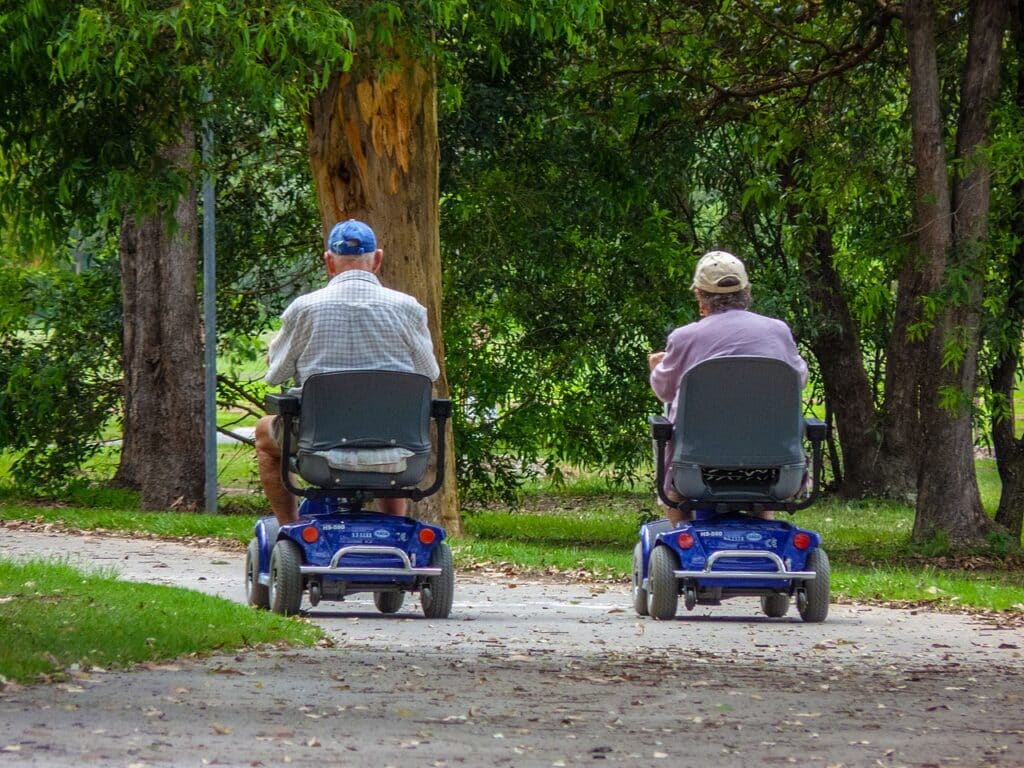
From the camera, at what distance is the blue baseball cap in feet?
29.9

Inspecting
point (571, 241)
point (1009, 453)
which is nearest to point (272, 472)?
point (571, 241)

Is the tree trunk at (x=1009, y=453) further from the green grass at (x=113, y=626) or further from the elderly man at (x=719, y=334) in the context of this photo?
the green grass at (x=113, y=626)

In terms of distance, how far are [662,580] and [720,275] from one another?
1.48 metres

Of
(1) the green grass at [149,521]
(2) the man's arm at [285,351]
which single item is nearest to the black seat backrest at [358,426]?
(2) the man's arm at [285,351]

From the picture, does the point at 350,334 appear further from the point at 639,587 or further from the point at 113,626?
the point at 639,587

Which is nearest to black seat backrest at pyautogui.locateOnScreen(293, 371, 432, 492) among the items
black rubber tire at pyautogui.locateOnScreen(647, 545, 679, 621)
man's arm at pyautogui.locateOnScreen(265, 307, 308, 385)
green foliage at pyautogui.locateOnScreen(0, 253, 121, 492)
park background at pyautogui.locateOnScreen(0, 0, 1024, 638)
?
man's arm at pyautogui.locateOnScreen(265, 307, 308, 385)

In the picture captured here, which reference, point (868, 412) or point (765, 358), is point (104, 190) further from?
point (868, 412)

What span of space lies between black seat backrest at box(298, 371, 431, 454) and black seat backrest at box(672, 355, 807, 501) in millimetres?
1221

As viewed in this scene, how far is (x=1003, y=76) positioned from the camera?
56.0 feet

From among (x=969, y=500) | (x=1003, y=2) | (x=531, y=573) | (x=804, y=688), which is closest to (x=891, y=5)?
(x=1003, y=2)

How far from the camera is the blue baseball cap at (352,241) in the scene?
912 cm

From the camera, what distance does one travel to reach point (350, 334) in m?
8.81

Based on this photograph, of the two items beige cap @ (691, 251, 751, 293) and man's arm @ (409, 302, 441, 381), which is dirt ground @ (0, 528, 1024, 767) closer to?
man's arm @ (409, 302, 441, 381)

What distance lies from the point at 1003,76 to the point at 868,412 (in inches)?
371
